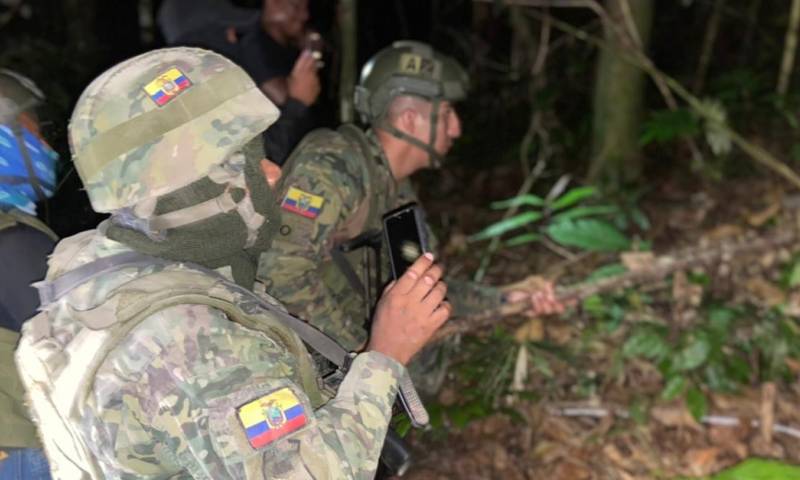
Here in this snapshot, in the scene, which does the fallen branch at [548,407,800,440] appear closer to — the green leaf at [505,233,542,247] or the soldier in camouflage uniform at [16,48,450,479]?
the green leaf at [505,233,542,247]

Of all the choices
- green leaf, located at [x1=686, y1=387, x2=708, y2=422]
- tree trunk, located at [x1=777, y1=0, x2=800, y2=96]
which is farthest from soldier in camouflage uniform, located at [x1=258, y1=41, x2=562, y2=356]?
tree trunk, located at [x1=777, y1=0, x2=800, y2=96]

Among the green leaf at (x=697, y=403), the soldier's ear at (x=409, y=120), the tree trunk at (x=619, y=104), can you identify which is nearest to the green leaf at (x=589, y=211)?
the tree trunk at (x=619, y=104)

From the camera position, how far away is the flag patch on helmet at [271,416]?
147 centimetres

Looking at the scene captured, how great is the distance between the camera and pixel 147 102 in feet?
5.30

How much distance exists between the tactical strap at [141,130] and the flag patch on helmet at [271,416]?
654 mm

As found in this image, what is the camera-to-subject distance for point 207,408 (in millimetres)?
1469

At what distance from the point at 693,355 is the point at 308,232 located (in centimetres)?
234

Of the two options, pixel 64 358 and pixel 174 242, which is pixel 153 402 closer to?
pixel 64 358

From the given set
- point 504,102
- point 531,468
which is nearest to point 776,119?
point 504,102

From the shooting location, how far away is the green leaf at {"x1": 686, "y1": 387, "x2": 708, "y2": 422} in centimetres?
355

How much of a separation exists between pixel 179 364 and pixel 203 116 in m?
0.58

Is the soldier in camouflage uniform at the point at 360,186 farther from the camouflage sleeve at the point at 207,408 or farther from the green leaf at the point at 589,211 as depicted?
the green leaf at the point at 589,211

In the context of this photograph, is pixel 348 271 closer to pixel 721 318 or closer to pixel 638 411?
pixel 638 411

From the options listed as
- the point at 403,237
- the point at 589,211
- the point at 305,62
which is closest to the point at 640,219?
the point at 589,211
